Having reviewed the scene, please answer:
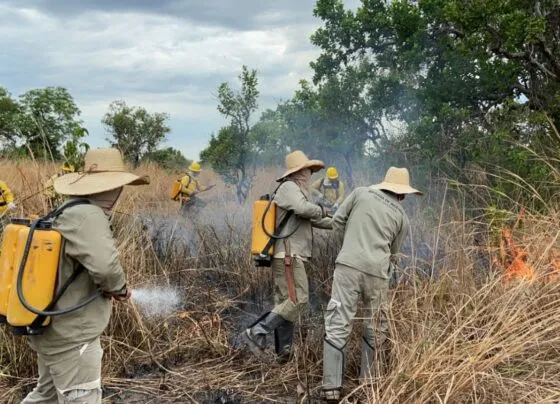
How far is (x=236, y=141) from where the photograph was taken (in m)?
12.1

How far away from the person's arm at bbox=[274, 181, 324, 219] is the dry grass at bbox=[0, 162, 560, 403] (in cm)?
97

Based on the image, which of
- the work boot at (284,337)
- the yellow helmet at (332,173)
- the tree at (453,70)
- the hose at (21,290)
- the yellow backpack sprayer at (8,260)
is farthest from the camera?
the yellow helmet at (332,173)

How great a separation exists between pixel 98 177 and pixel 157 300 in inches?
109

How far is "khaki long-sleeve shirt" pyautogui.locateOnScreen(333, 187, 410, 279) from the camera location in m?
4.20

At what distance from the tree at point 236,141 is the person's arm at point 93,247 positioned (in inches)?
333

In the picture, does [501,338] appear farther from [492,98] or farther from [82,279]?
[492,98]

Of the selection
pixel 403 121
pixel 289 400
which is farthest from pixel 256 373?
pixel 403 121

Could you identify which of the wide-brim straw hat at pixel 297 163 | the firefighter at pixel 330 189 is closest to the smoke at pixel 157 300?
the wide-brim straw hat at pixel 297 163

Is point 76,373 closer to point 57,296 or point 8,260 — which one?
point 57,296

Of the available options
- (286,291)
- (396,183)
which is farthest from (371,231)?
(286,291)

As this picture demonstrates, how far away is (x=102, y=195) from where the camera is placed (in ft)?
10.4

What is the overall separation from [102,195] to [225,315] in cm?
348

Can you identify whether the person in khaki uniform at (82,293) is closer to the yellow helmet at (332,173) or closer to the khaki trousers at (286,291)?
the khaki trousers at (286,291)

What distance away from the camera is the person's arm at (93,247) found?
2.90 metres
